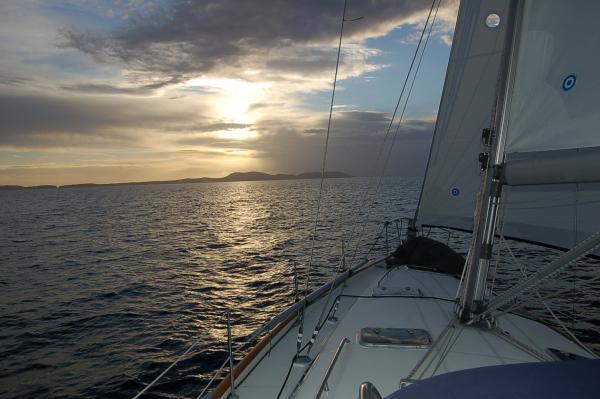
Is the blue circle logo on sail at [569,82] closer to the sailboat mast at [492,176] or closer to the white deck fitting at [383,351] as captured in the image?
the sailboat mast at [492,176]

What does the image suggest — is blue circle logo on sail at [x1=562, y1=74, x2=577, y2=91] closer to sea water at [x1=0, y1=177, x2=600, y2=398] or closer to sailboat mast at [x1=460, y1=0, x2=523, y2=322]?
sailboat mast at [x1=460, y1=0, x2=523, y2=322]

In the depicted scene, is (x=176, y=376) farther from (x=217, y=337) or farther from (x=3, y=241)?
(x=3, y=241)

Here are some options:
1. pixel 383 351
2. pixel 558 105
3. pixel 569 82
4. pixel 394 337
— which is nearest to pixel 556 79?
pixel 569 82

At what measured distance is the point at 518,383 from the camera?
2.00 meters

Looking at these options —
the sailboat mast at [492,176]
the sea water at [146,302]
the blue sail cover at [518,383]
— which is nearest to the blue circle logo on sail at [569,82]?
the sailboat mast at [492,176]

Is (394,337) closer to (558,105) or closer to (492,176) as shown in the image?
(492,176)

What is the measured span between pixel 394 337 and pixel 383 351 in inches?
10.0

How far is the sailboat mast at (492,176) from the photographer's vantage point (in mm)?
3998

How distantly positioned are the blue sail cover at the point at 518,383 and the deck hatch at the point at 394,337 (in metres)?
2.10

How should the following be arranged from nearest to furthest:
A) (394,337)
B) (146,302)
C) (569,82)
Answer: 1. (569,82)
2. (394,337)
3. (146,302)

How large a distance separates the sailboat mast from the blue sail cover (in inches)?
87.1

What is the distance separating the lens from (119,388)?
8.75 meters

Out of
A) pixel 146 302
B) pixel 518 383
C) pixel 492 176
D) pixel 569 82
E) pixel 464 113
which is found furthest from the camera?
pixel 146 302

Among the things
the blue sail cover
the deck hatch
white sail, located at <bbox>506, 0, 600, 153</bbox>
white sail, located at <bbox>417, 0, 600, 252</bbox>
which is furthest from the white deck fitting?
white sail, located at <bbox>506, 0, 600, 153</bbox>
